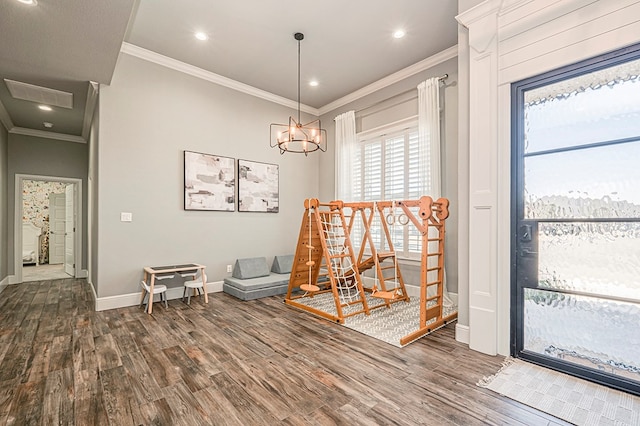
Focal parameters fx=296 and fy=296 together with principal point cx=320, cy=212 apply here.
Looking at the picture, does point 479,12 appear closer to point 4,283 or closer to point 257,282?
point 257,282

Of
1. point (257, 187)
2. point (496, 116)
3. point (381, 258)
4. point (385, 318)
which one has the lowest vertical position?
point (385, 318)

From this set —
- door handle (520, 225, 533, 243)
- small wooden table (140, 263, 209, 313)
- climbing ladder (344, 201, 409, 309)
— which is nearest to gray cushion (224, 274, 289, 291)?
small wooden table (140, 263, 209, 313)

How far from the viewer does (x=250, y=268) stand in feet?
16.7

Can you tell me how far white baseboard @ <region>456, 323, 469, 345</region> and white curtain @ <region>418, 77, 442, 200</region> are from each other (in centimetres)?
192

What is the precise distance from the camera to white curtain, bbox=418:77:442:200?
4328mm

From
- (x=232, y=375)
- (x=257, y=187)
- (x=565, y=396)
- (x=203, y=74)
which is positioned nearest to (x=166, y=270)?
(x=257, y=187)

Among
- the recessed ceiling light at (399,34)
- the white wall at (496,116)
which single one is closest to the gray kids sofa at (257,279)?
the white wall at (496,116)

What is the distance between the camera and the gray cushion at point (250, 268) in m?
4.98

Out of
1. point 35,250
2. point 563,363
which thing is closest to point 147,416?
point 563,363

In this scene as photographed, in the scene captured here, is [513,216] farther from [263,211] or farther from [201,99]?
[201,99]

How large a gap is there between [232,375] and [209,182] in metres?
3.29

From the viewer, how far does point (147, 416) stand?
183cm

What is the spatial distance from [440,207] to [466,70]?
4.91ft

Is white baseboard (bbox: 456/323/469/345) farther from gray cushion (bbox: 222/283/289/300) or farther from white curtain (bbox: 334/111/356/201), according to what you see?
white curtain (bbox: 334/111/356/201)
